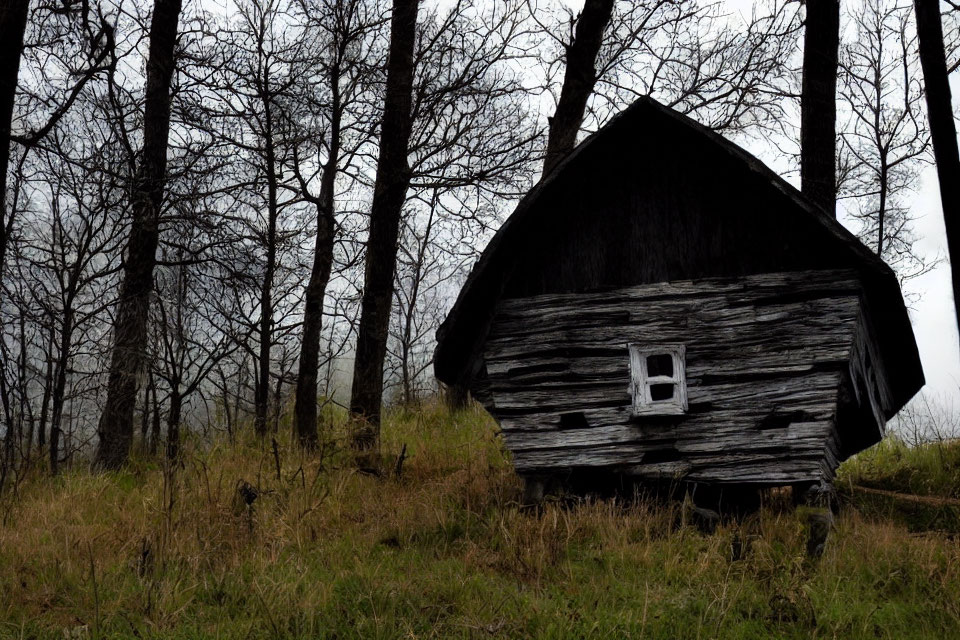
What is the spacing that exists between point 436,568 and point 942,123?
745 centimetres

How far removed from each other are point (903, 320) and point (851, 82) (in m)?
9.68

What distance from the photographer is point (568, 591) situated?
589 cm

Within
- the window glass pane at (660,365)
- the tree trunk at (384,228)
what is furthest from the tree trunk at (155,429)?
the window glass pane at (660,365)

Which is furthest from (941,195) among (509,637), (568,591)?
(509,637)

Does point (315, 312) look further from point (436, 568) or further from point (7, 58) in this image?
point (436, 568)

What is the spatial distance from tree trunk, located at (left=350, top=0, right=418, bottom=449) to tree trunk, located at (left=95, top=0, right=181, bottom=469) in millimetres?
2757

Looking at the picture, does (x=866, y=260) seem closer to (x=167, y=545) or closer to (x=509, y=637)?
(x=509, y=637)

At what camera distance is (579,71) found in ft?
42.1

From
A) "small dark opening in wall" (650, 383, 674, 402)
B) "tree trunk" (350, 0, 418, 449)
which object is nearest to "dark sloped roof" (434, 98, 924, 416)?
"tree trunk" (350, 0, 418, 449)

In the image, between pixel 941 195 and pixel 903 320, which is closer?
pixel 903 320

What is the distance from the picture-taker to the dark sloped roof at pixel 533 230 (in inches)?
305

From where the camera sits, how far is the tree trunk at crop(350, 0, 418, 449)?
11.0 meters

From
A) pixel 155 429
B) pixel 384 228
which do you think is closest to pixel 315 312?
pixel 384 228

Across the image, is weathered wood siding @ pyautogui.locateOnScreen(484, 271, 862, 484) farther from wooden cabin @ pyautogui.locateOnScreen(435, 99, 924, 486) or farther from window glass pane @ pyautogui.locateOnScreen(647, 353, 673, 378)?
window glass pane @ pyautogui.locateOnScreen(647, 353, 673, 378)
